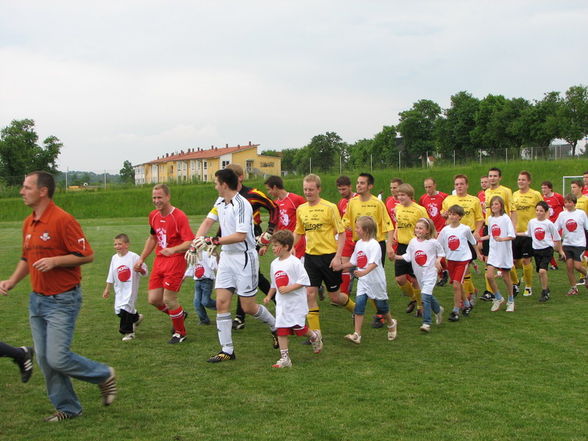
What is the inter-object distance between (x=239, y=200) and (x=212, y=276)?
2.36 metres

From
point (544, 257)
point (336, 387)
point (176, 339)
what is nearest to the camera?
point (336, 387)

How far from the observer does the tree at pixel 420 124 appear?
8138 cm

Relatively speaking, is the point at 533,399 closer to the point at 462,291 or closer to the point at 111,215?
the point at 462,291

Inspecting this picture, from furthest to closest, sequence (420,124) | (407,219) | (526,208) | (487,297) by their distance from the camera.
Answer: (420,124) → (526,208) → (487,297) → (407,219)

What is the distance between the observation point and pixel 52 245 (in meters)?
4.93

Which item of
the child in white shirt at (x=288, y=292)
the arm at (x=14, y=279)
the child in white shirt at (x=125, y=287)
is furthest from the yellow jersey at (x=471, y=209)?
the arm at (x=14, y=279)

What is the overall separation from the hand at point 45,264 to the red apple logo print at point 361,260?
397cm

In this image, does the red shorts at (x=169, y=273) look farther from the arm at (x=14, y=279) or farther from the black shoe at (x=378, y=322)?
the black shoe at (x=378, y=322)

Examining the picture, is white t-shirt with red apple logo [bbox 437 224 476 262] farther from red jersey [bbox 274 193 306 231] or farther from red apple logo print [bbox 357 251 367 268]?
red jersey [bbox 274 193 306 231]

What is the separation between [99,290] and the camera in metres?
12.3

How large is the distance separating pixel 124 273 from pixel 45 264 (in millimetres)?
3522

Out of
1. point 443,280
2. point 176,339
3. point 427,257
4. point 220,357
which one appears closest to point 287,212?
point 427,257

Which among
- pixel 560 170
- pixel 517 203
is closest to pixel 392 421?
pixel 517 203

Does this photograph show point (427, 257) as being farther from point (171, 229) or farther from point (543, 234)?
point (543, 234)
